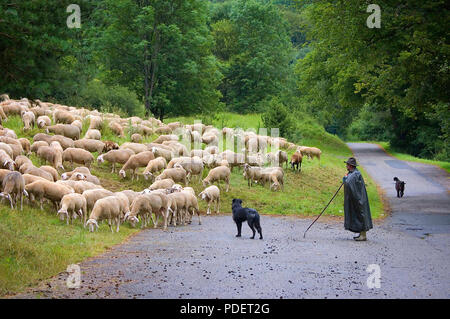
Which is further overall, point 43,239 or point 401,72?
A: point 401,72

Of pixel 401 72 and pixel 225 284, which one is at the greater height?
pixel 401 72

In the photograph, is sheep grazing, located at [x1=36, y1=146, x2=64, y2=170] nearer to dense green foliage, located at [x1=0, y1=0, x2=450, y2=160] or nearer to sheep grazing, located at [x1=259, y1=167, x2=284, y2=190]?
dense green foliage, located at [x1=0, y1=0, x2=450, y2=160]

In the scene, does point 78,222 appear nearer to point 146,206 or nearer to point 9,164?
point 146,206

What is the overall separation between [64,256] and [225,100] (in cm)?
6697

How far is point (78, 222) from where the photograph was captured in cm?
1491

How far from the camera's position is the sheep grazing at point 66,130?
76.8ft

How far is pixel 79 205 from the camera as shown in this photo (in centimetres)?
1461

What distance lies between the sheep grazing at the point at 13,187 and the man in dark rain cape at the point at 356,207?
Answer: 825 centimetres

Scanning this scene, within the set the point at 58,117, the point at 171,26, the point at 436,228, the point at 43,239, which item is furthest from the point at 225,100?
the point at 43,239

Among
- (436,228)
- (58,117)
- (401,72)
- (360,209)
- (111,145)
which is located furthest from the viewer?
(58,117)

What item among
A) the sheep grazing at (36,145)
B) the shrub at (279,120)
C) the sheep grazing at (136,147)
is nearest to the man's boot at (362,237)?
the sheep grazing at (136,147)

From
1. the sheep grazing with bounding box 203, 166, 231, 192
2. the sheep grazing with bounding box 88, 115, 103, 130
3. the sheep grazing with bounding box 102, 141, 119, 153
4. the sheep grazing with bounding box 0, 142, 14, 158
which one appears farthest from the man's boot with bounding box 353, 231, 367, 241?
the sheep grazing with bounding box 88, 115, 103, 130

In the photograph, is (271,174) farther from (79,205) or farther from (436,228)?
(79,205)

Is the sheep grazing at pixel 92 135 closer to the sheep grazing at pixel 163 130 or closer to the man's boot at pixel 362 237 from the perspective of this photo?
the sheep grazing at pixel 163 130
